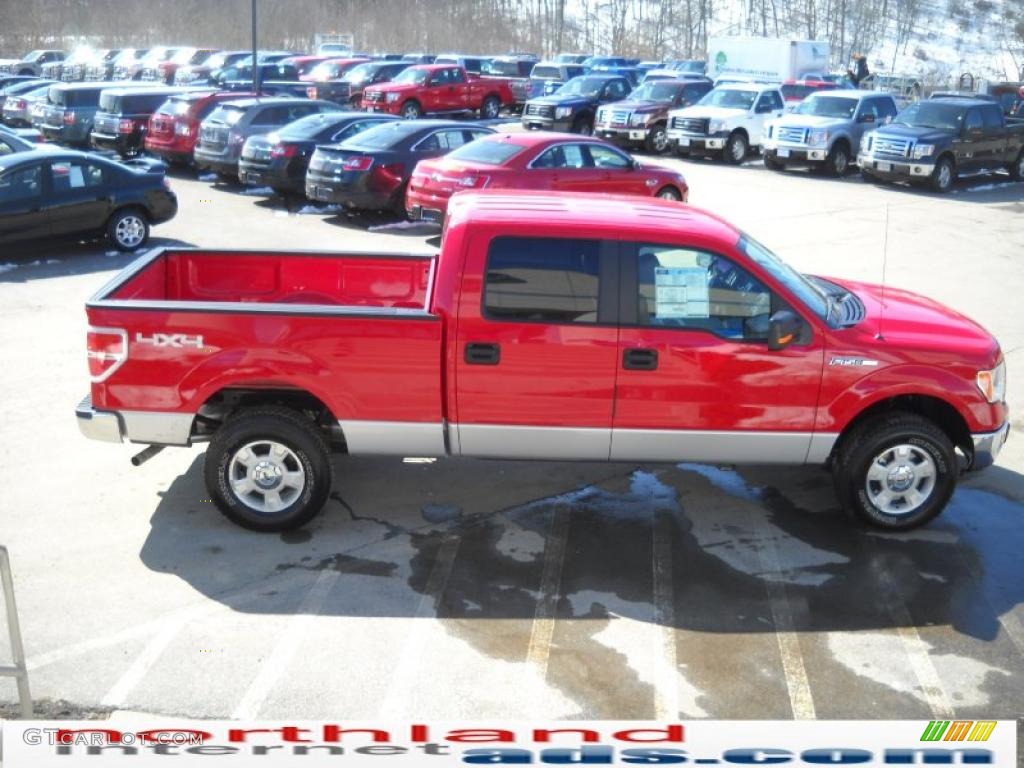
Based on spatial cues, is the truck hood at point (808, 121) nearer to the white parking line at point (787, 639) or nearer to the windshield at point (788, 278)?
the windshield at point (788, 278)

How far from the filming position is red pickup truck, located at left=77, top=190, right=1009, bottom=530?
6.89 meters

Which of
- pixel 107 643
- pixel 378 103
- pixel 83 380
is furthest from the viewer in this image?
pixel 378 103

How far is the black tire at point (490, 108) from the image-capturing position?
117 ft

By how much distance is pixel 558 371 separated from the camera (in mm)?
6961

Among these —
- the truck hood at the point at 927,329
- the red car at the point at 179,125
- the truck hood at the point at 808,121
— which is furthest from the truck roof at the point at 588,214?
the truck hood at the point at 808,121

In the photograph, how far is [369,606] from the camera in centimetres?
643

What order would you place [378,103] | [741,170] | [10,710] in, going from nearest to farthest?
[10,710], [741,170], [378,103]

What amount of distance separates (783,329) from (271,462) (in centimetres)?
314

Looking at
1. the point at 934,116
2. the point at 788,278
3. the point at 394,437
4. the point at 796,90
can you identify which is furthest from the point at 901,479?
the point at 796,90

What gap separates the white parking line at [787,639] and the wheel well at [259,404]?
271cm

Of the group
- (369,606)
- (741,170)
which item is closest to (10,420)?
(369,606)

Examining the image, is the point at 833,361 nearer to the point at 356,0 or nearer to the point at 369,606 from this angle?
the point at 369,606

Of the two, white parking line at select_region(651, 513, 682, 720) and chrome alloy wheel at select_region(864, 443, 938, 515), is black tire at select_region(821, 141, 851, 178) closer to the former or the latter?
chrome alloy wheel at select_region(864, 443, 938, 515)

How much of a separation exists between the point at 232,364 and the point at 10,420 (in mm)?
3266
